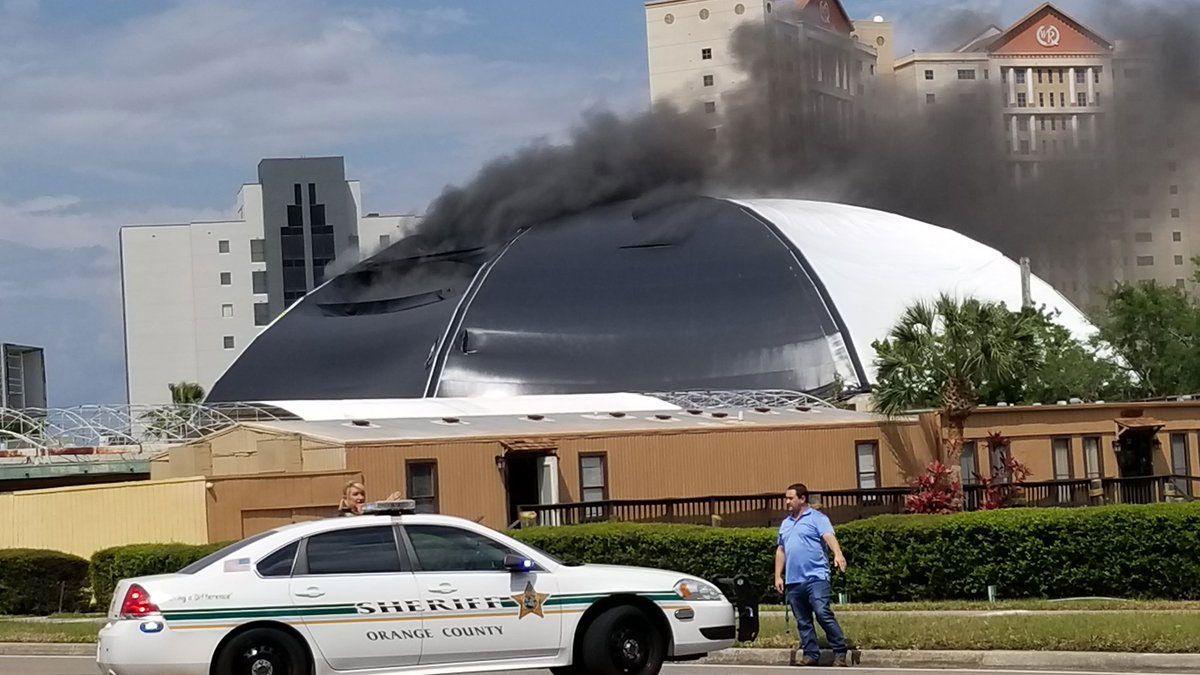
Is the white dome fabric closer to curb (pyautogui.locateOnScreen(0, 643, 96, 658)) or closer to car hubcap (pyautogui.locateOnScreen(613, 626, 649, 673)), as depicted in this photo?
curb (pyautogui.locateOnScreen(0, 643, 96, 658))

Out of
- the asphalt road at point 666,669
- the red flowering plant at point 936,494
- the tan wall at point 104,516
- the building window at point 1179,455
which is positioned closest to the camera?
the asphalt road at point 666,669

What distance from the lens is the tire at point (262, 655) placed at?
14930 mm

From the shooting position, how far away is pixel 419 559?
1566 centimetres

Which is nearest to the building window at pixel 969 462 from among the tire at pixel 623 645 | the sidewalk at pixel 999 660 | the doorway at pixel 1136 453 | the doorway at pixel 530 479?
the doorway at pixel 1136 453

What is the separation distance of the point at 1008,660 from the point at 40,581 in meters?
19.5

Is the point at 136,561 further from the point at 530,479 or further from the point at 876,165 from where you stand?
the point at 876,165

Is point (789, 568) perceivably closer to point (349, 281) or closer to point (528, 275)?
point (528, 275)

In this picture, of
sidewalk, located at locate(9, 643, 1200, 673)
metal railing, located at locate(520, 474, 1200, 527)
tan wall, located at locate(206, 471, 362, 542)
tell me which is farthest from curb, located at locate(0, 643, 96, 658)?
metal railing, located at locate(520, 474, 1200, 527)

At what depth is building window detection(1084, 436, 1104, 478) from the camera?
4462cm

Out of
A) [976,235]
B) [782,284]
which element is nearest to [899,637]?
[782,284]

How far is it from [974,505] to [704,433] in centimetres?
581

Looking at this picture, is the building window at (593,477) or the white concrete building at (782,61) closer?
the building window at (593,477)

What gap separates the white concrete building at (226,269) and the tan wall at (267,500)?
10788 centimetres

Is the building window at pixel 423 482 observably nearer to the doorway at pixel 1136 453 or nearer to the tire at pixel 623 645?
the doorway at pixel 1136 453
